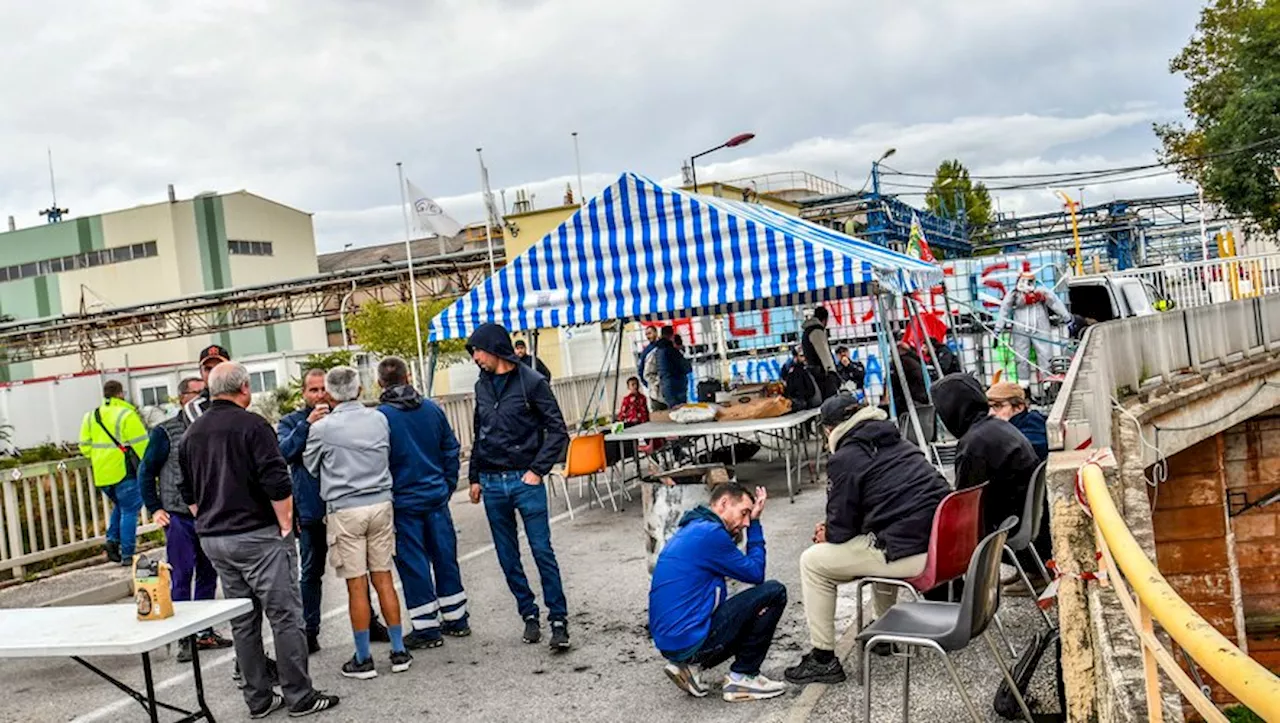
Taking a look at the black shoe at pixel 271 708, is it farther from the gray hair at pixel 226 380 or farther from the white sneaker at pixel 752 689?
the white sneaker at pixel 752 689

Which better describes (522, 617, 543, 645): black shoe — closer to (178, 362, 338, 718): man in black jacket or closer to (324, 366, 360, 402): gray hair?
(178, 362, 338, 718): man in black jacket

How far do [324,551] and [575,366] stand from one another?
84.2 feet

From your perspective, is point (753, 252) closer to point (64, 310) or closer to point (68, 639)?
point (68, 639)

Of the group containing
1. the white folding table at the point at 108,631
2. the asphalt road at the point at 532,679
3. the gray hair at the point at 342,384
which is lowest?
the asphalt road at the point at 532,679

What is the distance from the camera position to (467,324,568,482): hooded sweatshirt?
7.39m

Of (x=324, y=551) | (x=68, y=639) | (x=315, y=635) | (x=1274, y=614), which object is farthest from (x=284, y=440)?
(x=1274, y=614)

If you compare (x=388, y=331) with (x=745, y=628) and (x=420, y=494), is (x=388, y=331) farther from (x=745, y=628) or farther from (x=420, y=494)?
(x=745, y=628)

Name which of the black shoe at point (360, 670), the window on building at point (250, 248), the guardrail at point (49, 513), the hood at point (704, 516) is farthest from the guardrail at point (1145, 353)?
the window on building at point (250, 248)

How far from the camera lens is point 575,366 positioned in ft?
109

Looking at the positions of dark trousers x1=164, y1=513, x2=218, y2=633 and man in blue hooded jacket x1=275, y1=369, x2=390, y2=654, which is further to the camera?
dark trousers x1=164, y1=513, x2=218, y2=633

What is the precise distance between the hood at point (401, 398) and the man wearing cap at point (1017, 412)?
11.7 ft

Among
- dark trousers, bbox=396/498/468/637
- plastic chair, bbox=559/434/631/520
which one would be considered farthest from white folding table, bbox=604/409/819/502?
dark trousers, bbox=396/498/468/637

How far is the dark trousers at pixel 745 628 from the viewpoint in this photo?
5910mm

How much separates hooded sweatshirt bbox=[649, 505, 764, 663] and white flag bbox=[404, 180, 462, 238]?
2359 cm
